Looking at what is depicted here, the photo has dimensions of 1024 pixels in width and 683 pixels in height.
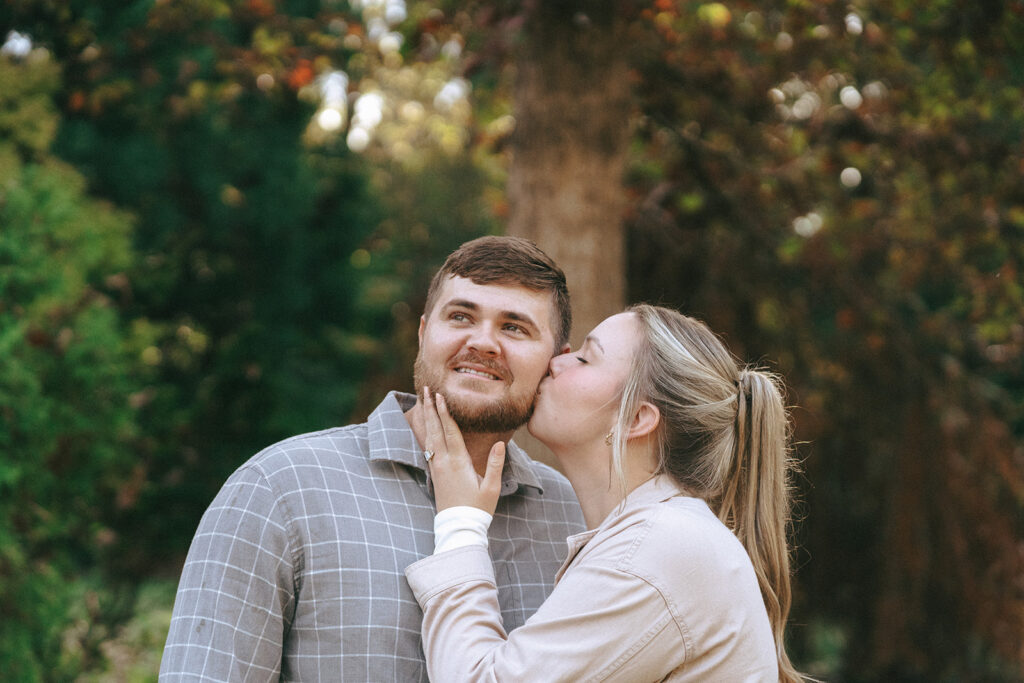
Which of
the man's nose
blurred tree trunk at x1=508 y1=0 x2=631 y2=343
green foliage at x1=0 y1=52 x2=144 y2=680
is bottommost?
green foliage at x1=0 y1=52 x2=144 y2=680

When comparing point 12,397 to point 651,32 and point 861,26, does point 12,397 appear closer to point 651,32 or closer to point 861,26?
point 651,32

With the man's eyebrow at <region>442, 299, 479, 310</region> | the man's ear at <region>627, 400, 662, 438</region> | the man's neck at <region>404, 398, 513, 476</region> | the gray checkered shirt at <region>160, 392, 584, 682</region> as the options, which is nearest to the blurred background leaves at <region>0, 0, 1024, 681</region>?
the man's ear at <region>627, 400, 662, 438</region>

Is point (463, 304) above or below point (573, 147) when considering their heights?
below

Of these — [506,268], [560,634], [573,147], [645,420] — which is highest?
[573,147]

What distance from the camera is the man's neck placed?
2348 mm

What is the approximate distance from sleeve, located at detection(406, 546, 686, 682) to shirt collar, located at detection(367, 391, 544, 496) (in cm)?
28

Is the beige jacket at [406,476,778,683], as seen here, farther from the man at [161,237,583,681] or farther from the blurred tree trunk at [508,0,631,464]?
the blurred tree trunk at [508,0,631,464]

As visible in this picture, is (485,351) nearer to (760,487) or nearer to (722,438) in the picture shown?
(722,438)

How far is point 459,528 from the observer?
2.12 m

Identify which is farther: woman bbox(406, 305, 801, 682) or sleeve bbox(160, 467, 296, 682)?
woman bbox(406, 305, 801, 682)

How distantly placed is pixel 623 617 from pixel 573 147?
8.40ft

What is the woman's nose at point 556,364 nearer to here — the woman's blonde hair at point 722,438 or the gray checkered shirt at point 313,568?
the woman's blonde hair at point 722,438

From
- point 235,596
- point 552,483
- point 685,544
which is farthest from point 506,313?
point 235,596

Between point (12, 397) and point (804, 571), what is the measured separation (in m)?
5.19
